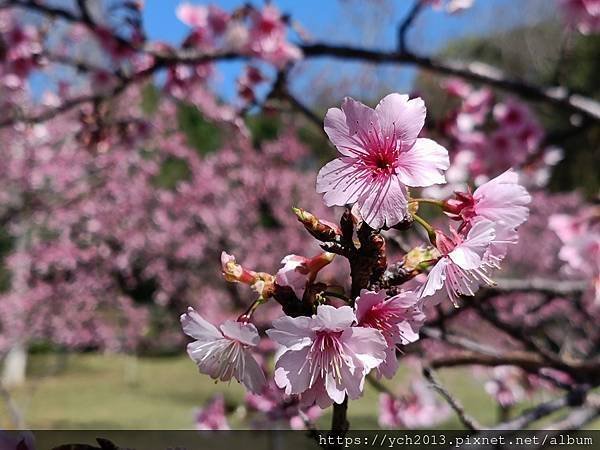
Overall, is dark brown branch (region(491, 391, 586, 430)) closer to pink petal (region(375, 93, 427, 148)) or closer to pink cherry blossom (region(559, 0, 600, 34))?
pink petal (region(375, 93, 427, 148))

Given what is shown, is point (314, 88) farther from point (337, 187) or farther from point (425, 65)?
point (337, 187)

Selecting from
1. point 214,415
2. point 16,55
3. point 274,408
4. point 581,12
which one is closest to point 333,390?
point 274,408

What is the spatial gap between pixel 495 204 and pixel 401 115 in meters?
0.12

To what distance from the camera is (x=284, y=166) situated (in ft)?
22.4

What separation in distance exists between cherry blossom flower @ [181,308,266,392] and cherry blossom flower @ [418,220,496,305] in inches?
5.9

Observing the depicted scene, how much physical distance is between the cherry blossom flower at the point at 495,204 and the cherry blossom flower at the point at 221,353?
218 mm

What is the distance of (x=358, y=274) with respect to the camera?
462 millimetres

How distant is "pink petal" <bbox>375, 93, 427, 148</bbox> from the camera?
0.49 meters

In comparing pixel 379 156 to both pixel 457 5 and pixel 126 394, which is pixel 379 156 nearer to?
pixel 457 5

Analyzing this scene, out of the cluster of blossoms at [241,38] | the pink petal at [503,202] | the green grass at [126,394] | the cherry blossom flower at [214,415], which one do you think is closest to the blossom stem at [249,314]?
the pink petal at [503,202]

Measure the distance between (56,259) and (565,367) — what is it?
5.83 m

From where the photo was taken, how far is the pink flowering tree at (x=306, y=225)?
48 cm

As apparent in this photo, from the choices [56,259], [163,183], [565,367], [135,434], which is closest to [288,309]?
[565,367]

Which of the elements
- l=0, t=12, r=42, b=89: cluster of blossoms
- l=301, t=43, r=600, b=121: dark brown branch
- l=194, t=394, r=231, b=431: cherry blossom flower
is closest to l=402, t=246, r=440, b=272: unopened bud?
l=194, t=394, r=231, b=431: cherry blossom flower
